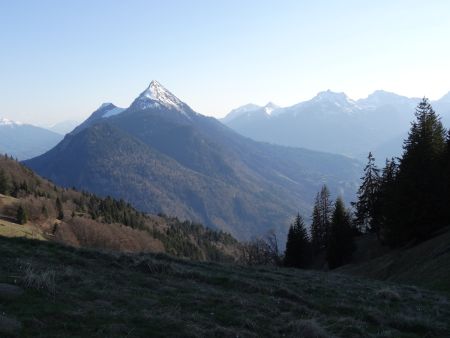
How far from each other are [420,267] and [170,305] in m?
26.7

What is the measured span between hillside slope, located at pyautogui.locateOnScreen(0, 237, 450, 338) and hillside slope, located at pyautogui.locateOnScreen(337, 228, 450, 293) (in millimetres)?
7630

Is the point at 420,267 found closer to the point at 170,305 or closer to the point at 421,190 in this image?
the point at 421,190

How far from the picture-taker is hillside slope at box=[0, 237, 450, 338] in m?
11.4

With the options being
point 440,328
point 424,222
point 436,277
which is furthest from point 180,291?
point 424,222

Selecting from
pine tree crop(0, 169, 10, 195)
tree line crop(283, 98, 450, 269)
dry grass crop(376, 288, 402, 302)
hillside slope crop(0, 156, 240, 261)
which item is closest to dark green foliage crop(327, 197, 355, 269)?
tree line crop(283, 98, 450, 269)

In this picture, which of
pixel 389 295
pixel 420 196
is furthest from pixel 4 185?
pixel 389 295

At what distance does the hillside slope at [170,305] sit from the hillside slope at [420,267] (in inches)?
300

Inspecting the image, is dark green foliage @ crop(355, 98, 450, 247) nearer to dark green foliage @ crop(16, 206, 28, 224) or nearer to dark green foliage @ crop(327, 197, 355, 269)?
dark green foliage @ crop(327, 197, 355, 269)

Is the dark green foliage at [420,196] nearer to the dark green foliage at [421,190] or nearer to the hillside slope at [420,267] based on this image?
the dark green foliage at [421,190]

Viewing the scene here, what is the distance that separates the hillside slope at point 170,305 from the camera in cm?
1136

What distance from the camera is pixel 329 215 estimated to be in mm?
82000

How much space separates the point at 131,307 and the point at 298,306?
251 inches

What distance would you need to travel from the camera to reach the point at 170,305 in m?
14.2

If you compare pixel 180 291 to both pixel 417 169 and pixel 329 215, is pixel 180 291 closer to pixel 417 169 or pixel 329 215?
pixel 417 169
